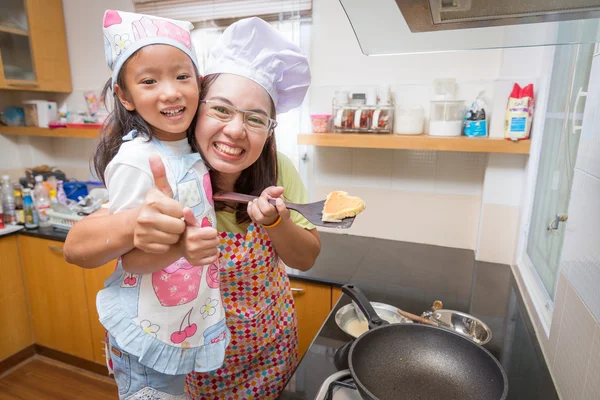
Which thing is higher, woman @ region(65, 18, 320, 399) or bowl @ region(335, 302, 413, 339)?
woman @ region(65, 18, 320, 399)

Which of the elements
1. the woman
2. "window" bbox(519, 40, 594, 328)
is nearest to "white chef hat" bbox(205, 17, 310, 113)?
the woman

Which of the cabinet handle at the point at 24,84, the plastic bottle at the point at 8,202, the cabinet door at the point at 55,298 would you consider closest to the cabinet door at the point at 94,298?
the cabinet door at the point at 55,298

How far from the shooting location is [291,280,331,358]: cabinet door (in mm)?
1460

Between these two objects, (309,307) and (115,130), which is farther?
(309,307)

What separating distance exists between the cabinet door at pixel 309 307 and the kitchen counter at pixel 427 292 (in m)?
0.05

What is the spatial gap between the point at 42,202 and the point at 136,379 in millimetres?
1821

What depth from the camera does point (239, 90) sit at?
2.51ft

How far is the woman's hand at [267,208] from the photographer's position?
2.35 feet

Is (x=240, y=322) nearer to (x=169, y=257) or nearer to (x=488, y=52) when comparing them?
(x=169, y=257)

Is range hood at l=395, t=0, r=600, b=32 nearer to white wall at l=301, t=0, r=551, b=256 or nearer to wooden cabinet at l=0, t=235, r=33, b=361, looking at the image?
white wall at l=301, t=0, r=551, b=256

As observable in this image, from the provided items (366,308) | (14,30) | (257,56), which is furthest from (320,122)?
(14,30)

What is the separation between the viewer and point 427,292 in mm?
1347

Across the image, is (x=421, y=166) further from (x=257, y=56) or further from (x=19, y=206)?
(x=19, y=206)

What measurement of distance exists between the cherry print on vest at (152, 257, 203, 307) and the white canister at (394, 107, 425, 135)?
3.87 feet
